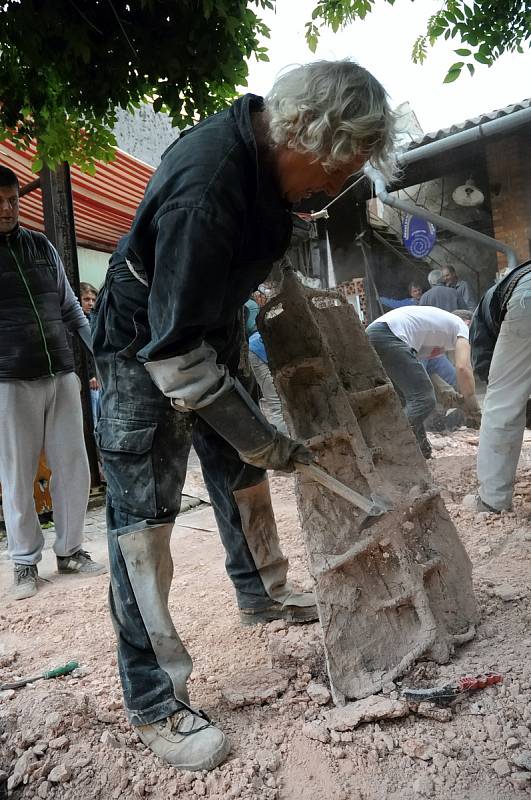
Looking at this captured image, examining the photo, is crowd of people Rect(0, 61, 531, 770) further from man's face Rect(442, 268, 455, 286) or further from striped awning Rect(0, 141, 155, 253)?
man's face Rect(442, 268, 455, 286)

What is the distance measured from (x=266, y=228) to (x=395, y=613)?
4.23 ft

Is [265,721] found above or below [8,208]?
below

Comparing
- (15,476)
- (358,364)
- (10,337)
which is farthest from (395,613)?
(10,337)

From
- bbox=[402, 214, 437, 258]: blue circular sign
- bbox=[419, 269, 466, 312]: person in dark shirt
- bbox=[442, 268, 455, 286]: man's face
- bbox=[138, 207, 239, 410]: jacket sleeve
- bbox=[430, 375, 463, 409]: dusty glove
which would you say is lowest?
bbox=[430, 375, 463, 409]: dusty glove

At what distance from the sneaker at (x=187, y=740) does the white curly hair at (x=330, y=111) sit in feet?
5.32

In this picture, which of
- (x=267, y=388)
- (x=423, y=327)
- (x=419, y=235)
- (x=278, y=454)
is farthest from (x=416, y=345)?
(x=419, y=235)

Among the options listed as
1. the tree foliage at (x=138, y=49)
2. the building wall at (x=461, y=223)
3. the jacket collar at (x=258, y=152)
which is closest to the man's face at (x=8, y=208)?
the tree foliage at (x=138, y=49)

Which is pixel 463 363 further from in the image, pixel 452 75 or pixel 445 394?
pixel 452 75

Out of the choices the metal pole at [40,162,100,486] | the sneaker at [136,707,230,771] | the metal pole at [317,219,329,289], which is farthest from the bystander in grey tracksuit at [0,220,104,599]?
the metal pole at [317,219,329,289]

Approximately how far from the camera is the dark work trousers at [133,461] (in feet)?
5.98

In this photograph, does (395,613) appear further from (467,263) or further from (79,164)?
(467,263)

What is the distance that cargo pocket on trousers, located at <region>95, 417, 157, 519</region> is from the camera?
1839 millimetres

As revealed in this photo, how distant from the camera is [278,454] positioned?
6.05 feet

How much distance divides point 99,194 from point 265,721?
20.3 ft
